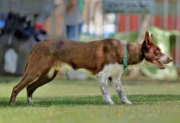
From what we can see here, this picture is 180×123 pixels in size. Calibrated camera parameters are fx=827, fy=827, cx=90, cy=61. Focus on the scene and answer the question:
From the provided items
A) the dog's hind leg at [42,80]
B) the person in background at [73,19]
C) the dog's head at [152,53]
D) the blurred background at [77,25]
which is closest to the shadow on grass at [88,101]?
the dog's hind leg at [42,80]

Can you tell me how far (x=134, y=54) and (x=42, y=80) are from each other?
173 cm

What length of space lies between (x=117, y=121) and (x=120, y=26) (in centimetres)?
1632

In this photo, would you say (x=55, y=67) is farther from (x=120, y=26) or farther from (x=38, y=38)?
(x=120, y=26)

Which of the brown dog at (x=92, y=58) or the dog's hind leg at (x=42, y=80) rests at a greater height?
the brown dog at (x=92, y=58)

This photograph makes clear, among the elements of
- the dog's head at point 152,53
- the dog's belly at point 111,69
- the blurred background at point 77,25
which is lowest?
the blurred background at point 77,25

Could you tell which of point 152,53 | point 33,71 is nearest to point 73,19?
point 152,53

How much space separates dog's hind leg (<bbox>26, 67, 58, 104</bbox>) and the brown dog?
36mm

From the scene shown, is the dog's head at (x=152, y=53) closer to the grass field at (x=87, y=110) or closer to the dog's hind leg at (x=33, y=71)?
the grass field at (x=87, y=110)

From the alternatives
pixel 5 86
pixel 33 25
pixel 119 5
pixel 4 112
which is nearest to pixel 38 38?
pixel 33 25

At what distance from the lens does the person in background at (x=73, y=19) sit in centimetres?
2434

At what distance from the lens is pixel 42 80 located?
1461cm

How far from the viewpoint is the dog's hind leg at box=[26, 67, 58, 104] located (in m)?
14.3

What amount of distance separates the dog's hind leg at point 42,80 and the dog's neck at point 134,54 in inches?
51.8

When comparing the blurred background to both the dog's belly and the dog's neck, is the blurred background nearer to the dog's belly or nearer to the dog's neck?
the dog's neck
